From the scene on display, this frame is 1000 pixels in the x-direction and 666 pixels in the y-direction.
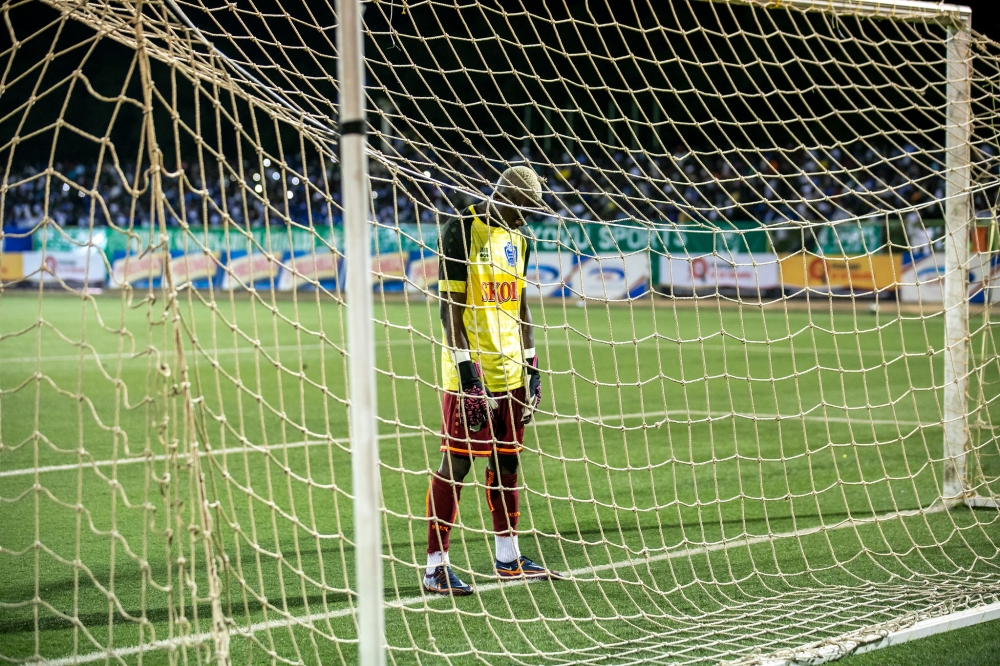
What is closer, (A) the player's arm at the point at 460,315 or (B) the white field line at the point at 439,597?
(B) the white field line at the point at 439,597

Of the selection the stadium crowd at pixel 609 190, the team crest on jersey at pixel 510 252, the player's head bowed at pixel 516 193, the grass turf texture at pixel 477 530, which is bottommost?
the grass turf texture at pixel 477 530

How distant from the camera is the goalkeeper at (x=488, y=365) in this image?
383 cm

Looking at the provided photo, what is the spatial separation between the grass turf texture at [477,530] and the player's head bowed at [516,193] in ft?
1.39

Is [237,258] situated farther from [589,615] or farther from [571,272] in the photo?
[589,615]

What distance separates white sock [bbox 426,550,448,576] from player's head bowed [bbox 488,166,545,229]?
1.29 meters

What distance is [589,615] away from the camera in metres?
3.69

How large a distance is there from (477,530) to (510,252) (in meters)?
1.15

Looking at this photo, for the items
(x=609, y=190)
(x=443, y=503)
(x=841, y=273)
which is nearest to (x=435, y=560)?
(x=443, y=503)

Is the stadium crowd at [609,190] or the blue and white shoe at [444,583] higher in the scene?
the stadium crowd at [609,190]

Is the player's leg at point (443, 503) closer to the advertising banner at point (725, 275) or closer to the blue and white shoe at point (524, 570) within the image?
the blue and white shoe at point (524, 570)

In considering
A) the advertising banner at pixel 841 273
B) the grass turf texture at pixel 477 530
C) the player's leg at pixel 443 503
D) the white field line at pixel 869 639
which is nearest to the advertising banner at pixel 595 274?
the advertising banner at pixel 841 273

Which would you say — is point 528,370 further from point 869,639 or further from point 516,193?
point 869,639

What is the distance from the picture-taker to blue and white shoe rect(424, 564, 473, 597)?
3.85 meters

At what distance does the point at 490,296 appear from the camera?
398 cm
